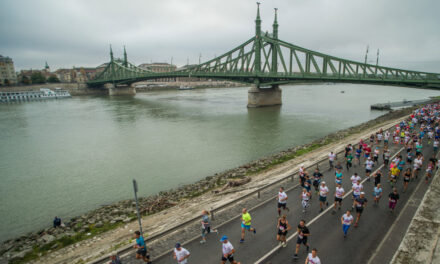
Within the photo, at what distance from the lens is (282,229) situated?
777 centimetres

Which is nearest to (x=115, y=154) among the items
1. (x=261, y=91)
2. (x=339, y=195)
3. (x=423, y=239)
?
(x=339, y=195)

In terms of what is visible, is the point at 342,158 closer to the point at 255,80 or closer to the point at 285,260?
the point at 285,260

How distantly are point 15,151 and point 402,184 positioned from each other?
36155 millimetres

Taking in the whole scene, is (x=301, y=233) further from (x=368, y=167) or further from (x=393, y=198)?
(x=368, y=167)

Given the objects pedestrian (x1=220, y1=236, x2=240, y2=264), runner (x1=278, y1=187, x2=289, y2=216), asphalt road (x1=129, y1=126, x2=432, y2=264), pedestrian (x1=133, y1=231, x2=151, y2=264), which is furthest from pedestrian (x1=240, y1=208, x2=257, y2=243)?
pedestrian (x1=133, y1=231, x2=151, y2=264)

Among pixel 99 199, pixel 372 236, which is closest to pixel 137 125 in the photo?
pixel 99 199

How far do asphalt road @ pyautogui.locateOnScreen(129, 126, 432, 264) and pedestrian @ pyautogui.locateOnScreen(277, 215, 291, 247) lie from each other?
0.77ft

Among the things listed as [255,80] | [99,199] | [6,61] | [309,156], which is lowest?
[99,199]

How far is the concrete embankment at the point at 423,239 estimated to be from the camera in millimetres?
6836

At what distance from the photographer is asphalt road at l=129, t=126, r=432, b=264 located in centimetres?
766

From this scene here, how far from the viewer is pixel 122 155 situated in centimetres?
2572

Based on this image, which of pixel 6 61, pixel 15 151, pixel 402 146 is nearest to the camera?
pixel 402 146

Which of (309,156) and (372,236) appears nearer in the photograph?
(372,236)

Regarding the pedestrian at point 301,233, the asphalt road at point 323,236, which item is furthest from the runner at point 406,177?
the pedestrian at point 301,233
